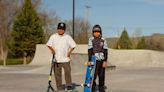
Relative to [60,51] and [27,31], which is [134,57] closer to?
[27,31]

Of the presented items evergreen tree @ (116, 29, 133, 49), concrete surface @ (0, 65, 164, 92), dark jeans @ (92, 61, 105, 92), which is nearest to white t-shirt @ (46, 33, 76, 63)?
dark jeans @ (92, 61, 105, 92)

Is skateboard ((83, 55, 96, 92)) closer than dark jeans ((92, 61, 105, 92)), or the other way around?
skateboard ((83, 55, 96, 92))

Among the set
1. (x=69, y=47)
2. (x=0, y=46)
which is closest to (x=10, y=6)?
(x=0, y=46)

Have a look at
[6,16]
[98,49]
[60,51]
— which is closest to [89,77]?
[98,49]

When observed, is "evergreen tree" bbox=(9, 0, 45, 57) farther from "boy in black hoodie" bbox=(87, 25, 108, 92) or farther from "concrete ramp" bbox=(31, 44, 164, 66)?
"boy in black hoodie" bbox=(87, 25, 108, 92)

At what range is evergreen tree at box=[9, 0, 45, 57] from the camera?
160 ft

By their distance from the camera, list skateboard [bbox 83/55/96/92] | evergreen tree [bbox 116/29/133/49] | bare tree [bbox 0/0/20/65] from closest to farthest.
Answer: skateboard [bbox 83/55/96/92] < bare tree [bbox 0/0/20/65] < evergreen tree [bbox 116/29/133/49]

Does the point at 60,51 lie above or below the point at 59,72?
above

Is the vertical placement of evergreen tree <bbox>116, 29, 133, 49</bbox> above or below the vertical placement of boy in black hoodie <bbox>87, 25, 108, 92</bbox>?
below

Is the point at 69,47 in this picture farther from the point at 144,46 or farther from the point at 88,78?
the point at 144,46

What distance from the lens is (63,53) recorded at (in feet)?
32.5

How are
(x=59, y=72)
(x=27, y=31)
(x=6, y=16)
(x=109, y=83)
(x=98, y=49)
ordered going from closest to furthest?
(x=98, y=49) → (x=59, y=72) → (x=109, y=83) → (x=27, y=31) → (x=6, y=16)

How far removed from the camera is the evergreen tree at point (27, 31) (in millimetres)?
48719

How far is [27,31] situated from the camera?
48.8 metres
